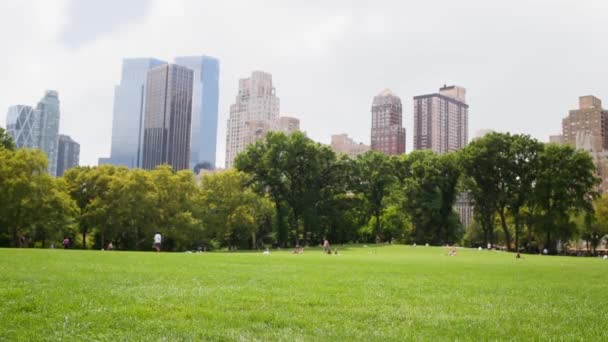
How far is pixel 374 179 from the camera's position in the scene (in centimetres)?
8944

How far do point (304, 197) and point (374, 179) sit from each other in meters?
12.9

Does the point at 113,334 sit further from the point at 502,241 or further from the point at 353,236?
the point at 502,241

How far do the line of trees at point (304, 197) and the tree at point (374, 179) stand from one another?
18 cm

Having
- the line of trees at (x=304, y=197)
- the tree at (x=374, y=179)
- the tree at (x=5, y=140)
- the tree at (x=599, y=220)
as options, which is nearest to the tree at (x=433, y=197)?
the line of trees at (x=304, y=197)

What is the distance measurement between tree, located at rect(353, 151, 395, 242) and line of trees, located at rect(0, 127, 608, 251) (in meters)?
0.18

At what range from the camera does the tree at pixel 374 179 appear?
90.0 meters

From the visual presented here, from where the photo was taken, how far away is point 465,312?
1143 cm

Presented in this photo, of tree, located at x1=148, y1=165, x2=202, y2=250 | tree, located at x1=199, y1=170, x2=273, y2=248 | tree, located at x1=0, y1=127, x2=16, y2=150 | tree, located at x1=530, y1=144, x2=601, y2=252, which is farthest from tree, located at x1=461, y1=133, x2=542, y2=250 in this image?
tree, located at x1=0, y1=127, x2=16, y2=150

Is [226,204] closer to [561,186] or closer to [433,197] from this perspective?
[433,197]

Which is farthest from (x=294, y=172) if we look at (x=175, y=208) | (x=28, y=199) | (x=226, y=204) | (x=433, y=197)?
(x=28, y=199)

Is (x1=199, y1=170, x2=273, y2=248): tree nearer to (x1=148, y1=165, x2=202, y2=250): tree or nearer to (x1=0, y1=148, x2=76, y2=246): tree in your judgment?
(x1=148, y1=165, x2=202, y2=250): tree

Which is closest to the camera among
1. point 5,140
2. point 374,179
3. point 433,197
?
point 5,140

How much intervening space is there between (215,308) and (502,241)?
128587mm

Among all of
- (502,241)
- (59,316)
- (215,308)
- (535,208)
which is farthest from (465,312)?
(502,241)
